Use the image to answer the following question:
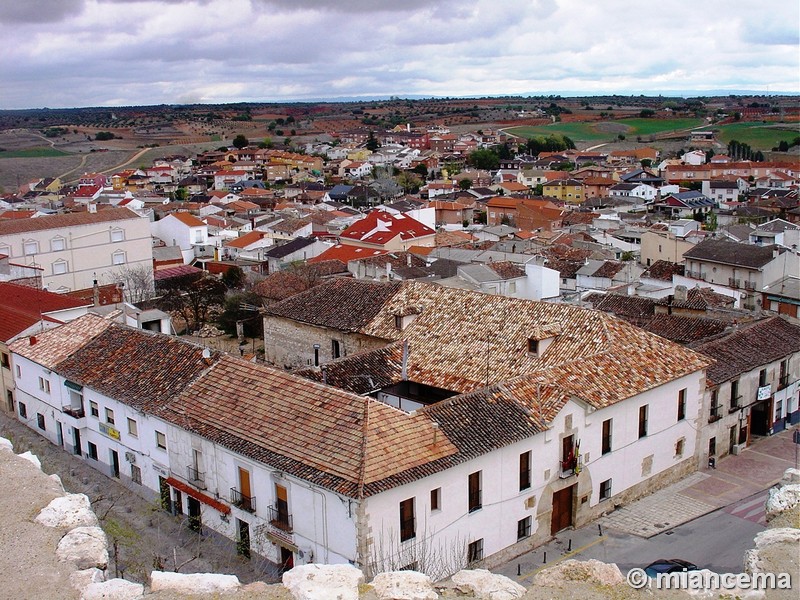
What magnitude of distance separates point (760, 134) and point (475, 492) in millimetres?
179259

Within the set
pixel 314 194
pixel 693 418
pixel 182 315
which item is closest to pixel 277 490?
pixel 693 418

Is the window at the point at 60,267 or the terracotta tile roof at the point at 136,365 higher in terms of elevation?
the terracotta tile roof at the point at 136,365

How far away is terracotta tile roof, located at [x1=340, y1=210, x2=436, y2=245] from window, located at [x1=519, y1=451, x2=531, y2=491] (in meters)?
44.6

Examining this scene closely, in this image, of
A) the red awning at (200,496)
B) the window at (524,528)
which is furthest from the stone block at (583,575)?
the red awning at (200,496)

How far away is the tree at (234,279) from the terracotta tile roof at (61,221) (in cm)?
874

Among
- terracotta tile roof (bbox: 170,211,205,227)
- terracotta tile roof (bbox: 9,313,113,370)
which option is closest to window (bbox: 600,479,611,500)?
terracotta tile roof (bbox: 9,313,113,370)

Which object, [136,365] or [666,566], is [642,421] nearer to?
[666,566]

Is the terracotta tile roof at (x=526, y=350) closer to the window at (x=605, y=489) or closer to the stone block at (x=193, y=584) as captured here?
the window at (x=605, y=489)

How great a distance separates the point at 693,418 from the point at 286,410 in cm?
1291

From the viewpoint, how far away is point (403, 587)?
8.57m

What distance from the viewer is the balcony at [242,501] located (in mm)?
19016

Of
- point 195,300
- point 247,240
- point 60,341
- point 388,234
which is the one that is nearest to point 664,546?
point 60,341

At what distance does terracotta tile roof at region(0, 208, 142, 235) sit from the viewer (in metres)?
52.0

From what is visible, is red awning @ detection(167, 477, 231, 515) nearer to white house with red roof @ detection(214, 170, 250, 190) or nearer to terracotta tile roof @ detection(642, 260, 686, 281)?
terracotta tile roof @ detection(642, 260, 686, 281)
